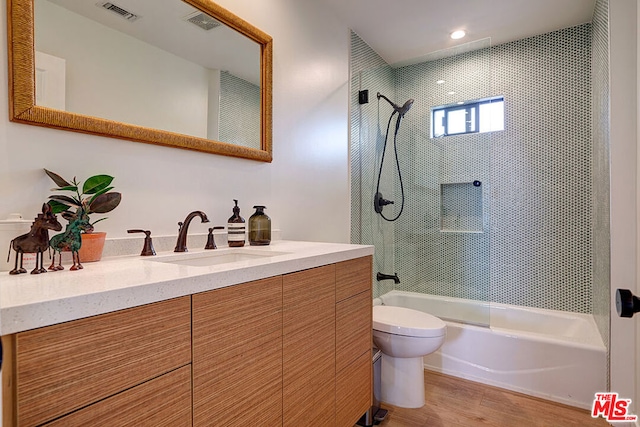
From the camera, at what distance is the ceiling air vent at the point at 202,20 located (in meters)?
1.46

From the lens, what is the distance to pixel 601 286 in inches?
85.7

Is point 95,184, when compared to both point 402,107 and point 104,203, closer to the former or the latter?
point 104,203

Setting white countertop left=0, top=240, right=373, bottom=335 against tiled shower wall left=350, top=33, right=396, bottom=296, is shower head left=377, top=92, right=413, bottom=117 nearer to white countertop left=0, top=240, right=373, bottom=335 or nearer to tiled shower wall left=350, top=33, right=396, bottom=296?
tiled shower wall left=350, top=33, right=396, bottom=296

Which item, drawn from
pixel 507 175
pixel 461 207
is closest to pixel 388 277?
pixel 461 207

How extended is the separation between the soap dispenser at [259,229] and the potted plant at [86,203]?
646mm

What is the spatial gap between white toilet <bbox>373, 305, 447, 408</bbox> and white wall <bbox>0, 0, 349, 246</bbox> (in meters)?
0.71

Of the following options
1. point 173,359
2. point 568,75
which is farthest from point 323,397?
point 568,75

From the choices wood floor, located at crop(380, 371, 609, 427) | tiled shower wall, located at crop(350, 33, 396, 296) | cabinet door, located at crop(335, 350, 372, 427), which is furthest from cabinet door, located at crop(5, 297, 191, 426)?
tiled shower wall, located at crop(350, 33, 396, 296)

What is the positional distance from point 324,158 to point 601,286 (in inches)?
77.8

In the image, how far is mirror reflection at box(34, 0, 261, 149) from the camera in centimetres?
108

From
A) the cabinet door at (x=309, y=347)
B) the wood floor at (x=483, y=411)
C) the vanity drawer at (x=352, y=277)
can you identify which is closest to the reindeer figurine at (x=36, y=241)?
the cabinet door at (x=309, y=347)

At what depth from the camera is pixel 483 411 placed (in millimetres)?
1957

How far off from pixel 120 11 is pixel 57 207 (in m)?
0.76

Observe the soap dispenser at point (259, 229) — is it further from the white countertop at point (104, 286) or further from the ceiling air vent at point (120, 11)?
the ceiling air vent at point (120, 11)
